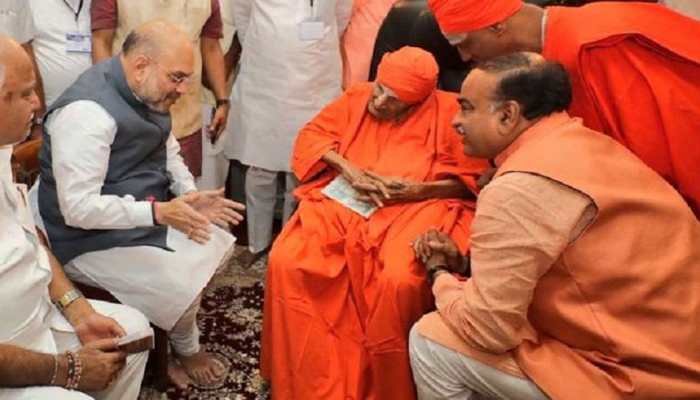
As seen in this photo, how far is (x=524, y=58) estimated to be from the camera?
1.94m

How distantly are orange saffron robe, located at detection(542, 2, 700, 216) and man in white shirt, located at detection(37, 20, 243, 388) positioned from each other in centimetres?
111

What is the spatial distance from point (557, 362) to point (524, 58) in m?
0.76

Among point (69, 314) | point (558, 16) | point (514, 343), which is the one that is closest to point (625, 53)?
point (558, 16)

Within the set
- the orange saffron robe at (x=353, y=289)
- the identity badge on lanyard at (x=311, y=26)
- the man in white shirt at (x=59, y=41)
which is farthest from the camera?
the identity badge on lanyard at (x=311, y=26)

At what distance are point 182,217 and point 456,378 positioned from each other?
3.02ft

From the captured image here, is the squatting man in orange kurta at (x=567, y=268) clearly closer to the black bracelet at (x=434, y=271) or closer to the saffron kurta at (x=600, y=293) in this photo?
the saffron kurta at (x=600, y=293)

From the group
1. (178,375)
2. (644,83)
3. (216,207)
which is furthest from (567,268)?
(178,375)

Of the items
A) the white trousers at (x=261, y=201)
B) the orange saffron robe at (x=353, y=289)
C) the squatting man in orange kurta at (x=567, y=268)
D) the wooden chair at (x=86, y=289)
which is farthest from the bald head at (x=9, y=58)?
the white trousers at (x=261, y=201)

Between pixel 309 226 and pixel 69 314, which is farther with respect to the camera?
pixel 309 226

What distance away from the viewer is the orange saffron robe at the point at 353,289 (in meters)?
2.31

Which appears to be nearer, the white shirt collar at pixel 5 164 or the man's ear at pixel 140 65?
the white shirt collar at pixel 5 164

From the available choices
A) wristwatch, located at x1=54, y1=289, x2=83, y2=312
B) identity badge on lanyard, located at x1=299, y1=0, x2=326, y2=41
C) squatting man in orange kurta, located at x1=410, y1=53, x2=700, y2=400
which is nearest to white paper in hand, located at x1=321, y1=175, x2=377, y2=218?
squatting man in orange kurta, located at x1=410, y1=53, x2=700, y2=400

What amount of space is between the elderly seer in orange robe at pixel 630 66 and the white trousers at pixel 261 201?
149cm

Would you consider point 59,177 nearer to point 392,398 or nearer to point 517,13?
point 392,398
